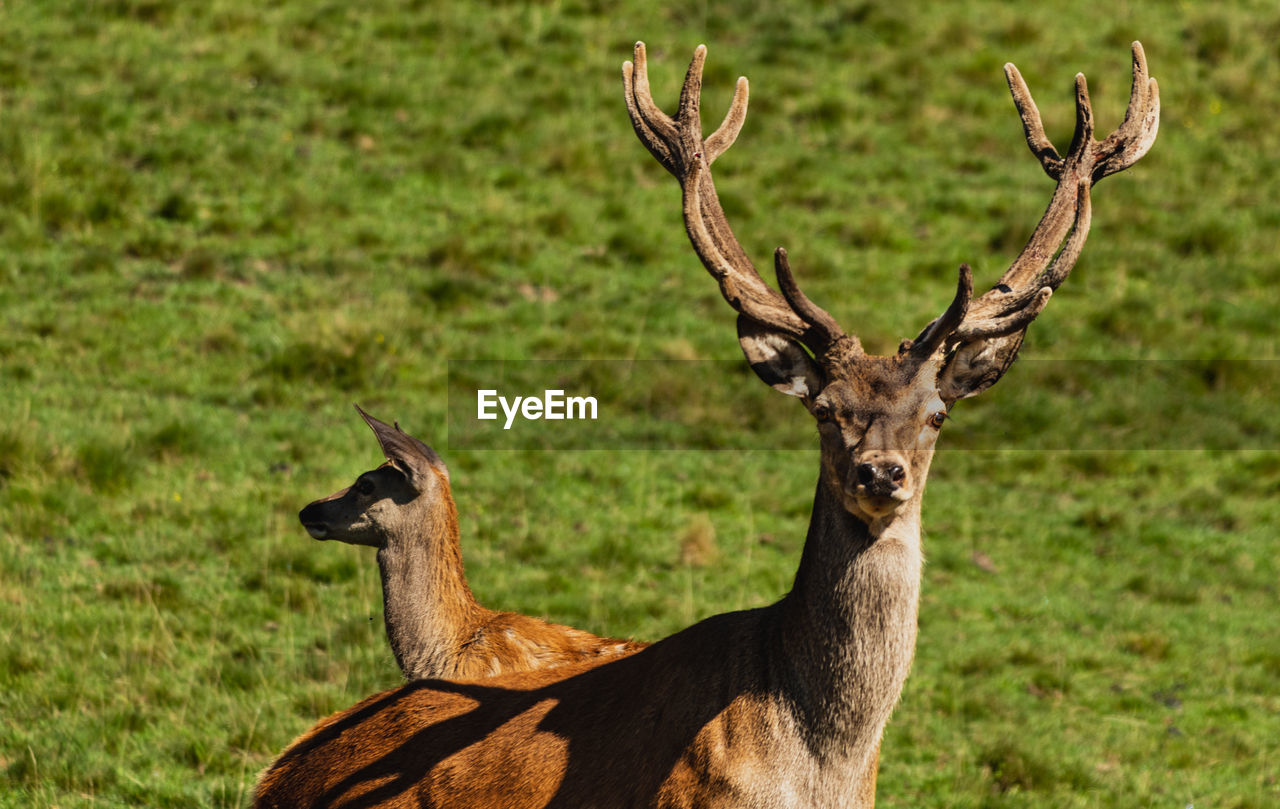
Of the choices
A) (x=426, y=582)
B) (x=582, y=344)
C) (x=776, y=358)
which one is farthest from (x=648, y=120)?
(x=582, y=344)

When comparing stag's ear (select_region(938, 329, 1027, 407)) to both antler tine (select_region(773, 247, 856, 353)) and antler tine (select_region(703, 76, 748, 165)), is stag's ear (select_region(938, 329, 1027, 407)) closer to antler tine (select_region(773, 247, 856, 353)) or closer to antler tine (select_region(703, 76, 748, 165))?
antler tine (select_region(773, 247, 856, 353))

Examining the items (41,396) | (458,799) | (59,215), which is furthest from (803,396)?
(59,215)

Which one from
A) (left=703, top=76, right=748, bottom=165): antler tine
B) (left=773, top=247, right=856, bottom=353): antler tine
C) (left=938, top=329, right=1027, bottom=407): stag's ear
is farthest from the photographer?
(left=703, top=76, right=748, bottom=165): antler tine

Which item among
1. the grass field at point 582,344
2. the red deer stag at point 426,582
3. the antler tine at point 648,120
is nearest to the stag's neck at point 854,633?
the antler tine at point 648,120

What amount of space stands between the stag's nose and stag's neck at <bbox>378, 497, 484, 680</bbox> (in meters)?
3.52

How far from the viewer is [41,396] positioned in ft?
38.8

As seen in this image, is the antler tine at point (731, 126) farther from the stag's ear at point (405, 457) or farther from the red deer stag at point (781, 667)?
the stag's ear at point (405, 457)

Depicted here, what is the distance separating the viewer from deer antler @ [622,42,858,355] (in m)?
4.75

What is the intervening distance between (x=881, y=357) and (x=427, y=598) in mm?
3668

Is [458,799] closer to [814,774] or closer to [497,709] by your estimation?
[497,709]

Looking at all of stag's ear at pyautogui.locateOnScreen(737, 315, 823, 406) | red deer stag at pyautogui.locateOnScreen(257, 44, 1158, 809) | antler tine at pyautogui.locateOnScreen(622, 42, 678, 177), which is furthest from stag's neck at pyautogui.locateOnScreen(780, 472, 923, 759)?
antler tine at pyautogui.locateOnScreen(622, 42, 678, 177)

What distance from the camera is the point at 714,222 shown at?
514 cm

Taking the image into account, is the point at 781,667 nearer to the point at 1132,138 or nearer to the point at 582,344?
the point at 1132,138

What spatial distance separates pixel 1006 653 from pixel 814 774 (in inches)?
233
